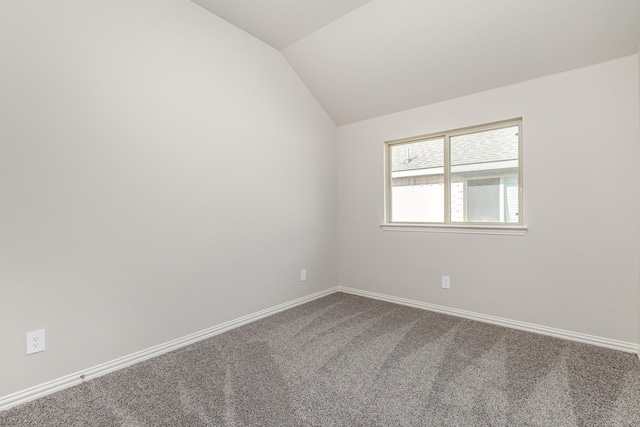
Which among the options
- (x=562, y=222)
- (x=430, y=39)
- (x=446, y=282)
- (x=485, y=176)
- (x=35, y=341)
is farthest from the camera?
(x=446, y=282)

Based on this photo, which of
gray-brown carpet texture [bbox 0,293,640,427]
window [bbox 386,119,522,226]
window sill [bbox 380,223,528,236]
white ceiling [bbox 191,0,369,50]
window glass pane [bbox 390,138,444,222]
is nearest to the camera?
gray-brown carpet texture [bbox 0,293,640,427]

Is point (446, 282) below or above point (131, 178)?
below

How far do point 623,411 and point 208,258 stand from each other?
8.81 ft

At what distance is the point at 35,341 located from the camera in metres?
1.64

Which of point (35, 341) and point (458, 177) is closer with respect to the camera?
point (35, 341)

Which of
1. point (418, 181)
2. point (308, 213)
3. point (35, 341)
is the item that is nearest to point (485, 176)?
point (418, 181)

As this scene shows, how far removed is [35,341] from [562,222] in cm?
359

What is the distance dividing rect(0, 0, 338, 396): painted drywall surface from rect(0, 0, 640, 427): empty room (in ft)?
0.04

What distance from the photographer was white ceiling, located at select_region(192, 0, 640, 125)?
2.05 meters

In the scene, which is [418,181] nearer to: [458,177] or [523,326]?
[458,177]

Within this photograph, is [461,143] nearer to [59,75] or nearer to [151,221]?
[151,221]

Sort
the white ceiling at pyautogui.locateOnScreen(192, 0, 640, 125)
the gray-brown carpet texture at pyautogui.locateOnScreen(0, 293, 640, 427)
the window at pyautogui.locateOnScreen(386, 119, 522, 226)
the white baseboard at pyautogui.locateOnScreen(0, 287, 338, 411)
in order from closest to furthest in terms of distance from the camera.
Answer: the gray-brown carpet texture at pyautogui.locateOnScreen(0, 293, 640, 427)
the white baseboard at pyautogui.locateOnScreen(0, 287, 338, 411)
the white ceiling at pyautogui.locateOnScreen(192, 0, 640, 125)
the window at pyautogui.locateOnScreen(386, 119, 522, 226)

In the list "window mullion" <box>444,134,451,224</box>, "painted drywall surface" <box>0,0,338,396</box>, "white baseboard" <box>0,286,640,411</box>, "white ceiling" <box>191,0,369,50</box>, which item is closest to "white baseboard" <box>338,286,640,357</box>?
"white baseboard" <box>0,286,640,411</box>

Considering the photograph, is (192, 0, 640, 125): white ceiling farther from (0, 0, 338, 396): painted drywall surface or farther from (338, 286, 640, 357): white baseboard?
(338, 286, 640, 357): white baseboard
